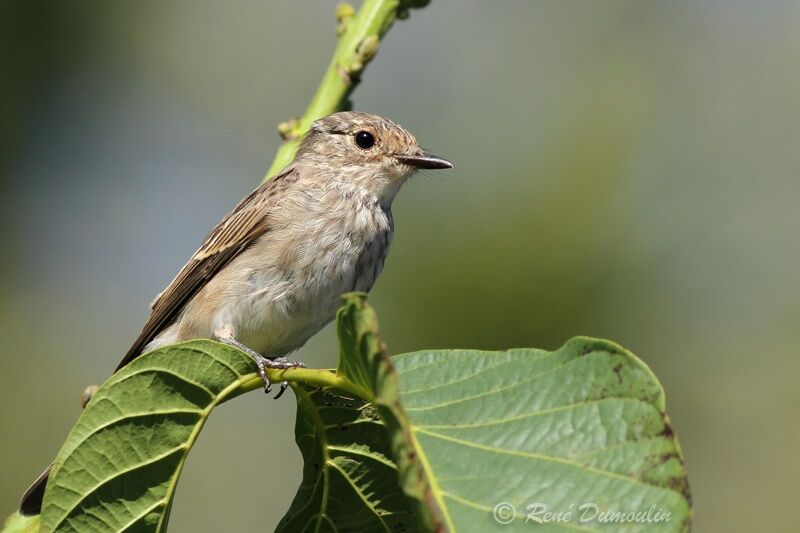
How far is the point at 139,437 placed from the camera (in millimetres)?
2375

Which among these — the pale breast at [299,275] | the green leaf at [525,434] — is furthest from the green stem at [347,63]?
the pale breast at [299,275]

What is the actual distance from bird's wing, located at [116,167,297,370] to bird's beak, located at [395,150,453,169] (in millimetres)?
632

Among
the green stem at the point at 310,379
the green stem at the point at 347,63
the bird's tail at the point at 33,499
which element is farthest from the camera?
the green stem at the point at 347,63

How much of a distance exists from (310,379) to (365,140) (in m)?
2.88

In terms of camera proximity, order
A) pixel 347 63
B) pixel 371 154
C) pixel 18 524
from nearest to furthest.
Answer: pixel 18 524, pixel 347 63, pixel 371 154

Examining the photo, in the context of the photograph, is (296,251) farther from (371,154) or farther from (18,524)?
(18,524)

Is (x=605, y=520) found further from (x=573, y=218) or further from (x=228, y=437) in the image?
(x=228, y=437)

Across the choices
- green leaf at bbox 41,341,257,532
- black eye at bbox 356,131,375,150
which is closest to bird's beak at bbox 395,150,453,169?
black eye at bbox 356,131,375,150

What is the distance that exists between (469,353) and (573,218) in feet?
14.9

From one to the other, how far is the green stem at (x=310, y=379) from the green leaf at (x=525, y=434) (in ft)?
0.11

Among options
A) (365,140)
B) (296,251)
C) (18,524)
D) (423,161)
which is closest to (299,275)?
(296,251)

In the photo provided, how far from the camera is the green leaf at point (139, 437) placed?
232 centimetres

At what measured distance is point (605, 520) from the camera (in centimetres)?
203

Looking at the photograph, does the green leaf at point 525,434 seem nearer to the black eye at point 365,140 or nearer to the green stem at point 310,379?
the green stem at point 310,379
